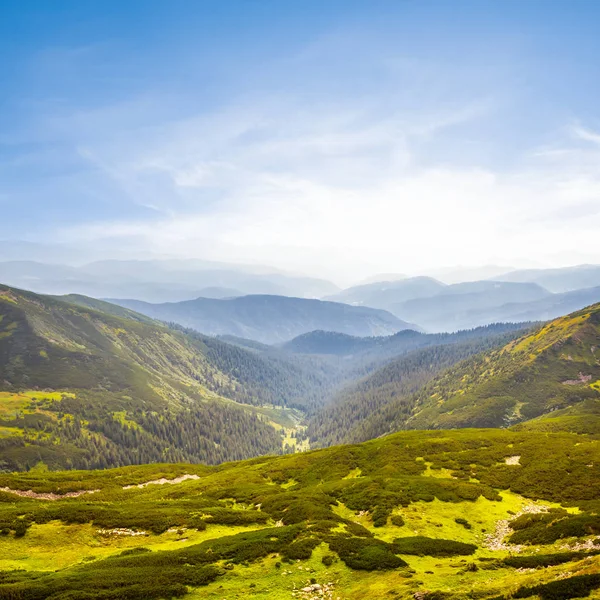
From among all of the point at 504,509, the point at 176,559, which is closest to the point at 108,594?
the point at 176,559

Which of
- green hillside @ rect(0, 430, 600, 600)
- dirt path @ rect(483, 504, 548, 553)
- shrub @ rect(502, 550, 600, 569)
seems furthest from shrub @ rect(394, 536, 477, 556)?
shrub @ rect(502, 550, 600, 569)

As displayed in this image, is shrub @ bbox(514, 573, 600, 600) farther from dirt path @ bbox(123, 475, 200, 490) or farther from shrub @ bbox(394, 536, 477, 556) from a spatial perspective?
dirt path @ bbox(123, 475, 200, 490)

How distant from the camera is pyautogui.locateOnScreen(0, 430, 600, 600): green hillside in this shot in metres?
27.2

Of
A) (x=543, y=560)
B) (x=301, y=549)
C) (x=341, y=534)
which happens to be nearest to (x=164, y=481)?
(x=341, y=534)

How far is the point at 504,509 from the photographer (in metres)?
50.2

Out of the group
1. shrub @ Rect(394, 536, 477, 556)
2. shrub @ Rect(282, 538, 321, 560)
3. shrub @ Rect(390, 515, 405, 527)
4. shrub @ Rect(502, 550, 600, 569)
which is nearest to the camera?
shrub @ Rect(502, 550, 600, 569)

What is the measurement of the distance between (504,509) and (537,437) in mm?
42781

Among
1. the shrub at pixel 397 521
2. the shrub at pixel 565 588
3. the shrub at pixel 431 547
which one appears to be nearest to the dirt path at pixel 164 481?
the shrub at pixel 397 521

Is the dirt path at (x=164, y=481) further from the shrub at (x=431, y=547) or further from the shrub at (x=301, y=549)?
the shrub at (x=431, y=547)

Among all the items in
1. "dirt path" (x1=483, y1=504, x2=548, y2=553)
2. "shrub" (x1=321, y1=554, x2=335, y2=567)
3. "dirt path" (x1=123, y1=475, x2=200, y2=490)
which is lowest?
"dirt path" (x1=123, y1=475, x2=200, y2=490)

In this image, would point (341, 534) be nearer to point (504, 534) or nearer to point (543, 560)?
point (543, 560)

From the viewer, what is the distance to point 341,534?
38.8 meters

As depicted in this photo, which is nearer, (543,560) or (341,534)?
(543,560)

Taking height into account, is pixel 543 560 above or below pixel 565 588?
below
